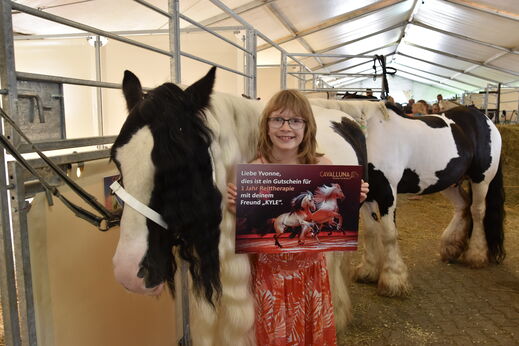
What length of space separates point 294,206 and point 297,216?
1.4 inches

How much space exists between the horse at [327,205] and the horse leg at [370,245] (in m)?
1.84

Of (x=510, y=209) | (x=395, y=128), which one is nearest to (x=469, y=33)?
(x=510, y=209)

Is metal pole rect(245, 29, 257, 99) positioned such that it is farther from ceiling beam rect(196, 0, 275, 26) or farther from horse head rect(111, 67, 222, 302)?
ceiling beam rect(196, 0, 275, 26)

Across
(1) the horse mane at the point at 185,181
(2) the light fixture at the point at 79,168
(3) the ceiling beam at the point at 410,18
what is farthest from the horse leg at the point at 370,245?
(3) the ceiling beam at the point at 410,18

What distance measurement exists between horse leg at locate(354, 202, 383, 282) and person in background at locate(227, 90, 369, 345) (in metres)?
1.70

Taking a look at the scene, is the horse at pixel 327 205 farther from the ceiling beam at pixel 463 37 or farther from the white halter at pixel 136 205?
the ceiling beam at pixel 463 37

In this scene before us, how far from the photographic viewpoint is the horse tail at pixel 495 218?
375 centimetres

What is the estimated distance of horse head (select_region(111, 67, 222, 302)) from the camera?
104cm

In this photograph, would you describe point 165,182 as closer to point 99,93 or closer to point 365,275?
point 365,275

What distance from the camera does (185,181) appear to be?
109 centimetres

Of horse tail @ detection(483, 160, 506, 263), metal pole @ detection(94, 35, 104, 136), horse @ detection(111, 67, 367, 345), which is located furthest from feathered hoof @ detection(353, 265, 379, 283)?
metal pole @ detection(94, 35, 104, 136)

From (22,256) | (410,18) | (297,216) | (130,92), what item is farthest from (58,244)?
(410,18)

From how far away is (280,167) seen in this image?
117 cm

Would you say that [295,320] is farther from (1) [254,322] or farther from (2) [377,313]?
(2) [377,313]
